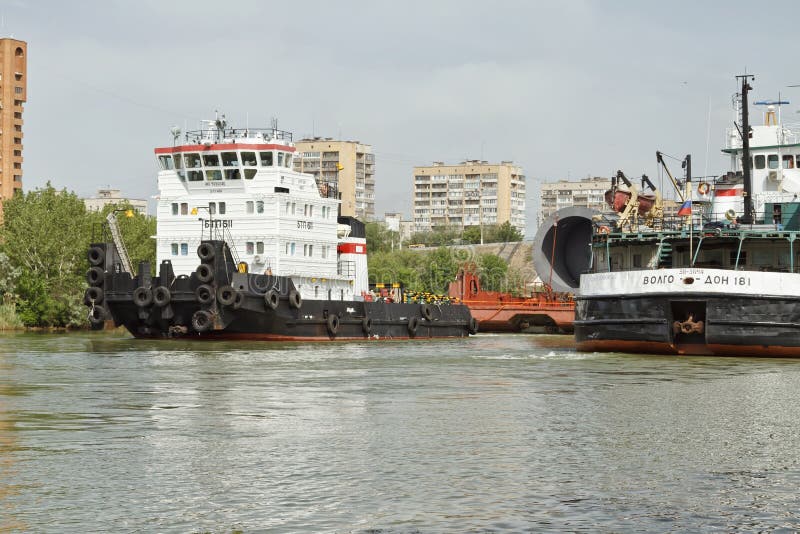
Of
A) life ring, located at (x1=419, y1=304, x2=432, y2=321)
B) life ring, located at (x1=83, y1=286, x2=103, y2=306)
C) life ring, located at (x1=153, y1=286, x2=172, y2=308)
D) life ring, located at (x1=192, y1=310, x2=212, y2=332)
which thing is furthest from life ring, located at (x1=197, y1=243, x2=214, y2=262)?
life ring, located at (x1=419, y1=304, x2=432, y2=321)

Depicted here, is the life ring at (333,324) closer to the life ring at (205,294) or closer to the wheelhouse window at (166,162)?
the life ring at (205,294)

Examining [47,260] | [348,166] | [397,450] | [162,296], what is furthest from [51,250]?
[348,166]

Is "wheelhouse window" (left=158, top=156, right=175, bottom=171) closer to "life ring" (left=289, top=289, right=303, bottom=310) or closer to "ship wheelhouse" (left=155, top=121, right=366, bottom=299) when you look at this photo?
"ship wheelhouse" (left=155, top=121, right=366, bottom=299)

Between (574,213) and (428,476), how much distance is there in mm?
50390

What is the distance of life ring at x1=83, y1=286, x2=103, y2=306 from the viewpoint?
44141mm

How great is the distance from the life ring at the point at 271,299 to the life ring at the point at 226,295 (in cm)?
122

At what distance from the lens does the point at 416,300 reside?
55.5m

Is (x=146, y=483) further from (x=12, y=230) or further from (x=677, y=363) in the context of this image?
(x=12, y=230)

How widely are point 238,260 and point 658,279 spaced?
17.7m

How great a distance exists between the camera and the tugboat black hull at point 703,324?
31.2 metres

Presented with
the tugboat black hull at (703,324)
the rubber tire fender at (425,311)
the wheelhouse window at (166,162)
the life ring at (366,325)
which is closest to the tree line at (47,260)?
the wheelhouse window at (166,162)

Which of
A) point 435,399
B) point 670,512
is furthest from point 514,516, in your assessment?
point 435,399

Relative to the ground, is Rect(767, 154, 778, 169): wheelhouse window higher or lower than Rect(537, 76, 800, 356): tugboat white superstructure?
higher

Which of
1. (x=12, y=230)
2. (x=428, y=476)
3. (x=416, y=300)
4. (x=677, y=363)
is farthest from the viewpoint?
(x=12, y=230)
